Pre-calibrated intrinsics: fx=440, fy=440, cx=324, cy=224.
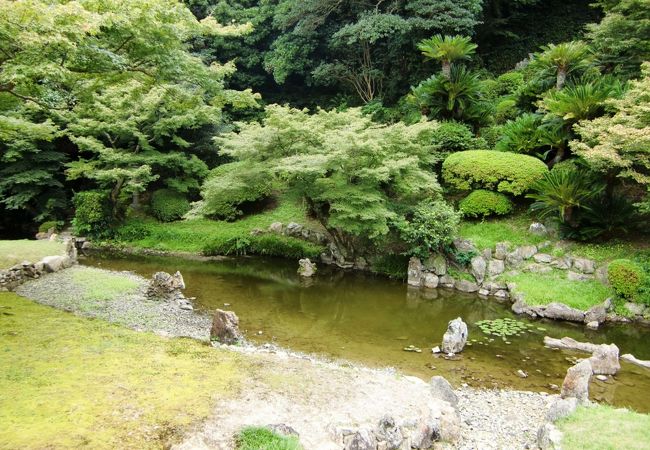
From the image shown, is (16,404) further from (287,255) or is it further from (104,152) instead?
(104,152)

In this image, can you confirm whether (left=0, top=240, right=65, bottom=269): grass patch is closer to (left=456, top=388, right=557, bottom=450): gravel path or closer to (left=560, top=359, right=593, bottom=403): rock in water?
(left=456, top=388, right=557, bottom=450): gravel path

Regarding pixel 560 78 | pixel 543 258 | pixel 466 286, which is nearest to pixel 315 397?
pixel 466 286

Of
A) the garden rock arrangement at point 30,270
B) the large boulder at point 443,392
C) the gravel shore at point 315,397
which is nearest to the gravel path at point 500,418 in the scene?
the gravel shore at point 315,397

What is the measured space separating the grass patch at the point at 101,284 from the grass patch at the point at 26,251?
137 cm

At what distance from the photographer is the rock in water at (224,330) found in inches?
353

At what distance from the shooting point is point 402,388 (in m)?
7.12

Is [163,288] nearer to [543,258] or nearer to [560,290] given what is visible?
[560,290]

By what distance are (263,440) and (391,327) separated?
6219 mm

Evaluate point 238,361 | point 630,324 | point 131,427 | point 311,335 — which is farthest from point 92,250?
point 630,324

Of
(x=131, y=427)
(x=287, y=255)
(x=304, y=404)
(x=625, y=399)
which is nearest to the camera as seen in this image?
(x=131, y=427)

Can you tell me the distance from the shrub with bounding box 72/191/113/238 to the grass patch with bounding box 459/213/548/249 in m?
14.8

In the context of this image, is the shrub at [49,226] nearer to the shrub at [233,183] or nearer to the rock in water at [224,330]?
the shrub at [233,183]

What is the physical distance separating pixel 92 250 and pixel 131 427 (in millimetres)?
14957

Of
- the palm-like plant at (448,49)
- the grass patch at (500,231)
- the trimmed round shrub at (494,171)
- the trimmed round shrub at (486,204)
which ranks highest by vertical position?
the palm-like plant at (448,49)
